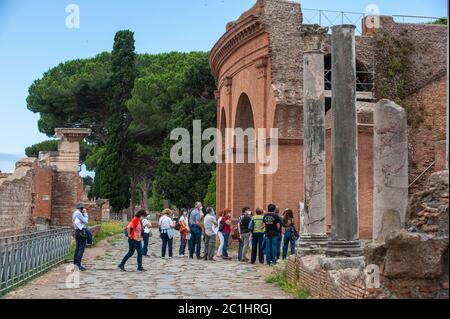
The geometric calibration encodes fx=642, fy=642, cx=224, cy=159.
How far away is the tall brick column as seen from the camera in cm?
2173

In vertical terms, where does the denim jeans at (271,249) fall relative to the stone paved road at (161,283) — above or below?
above

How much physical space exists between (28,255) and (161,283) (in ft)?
7.66

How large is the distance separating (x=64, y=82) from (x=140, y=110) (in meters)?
→ 7.33

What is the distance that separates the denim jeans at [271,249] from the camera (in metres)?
14.2

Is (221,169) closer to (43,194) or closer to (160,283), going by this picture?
(43,194)

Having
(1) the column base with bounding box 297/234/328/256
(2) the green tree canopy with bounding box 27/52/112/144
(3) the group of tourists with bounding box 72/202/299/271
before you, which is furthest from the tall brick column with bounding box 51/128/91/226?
(2) the green tree canopy with bounding box 27/52/112/144

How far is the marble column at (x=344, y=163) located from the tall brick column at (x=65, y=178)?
44.0ft

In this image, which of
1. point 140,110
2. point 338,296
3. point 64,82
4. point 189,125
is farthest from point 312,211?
point 64,82

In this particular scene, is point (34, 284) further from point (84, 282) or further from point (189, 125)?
point (189, 125)

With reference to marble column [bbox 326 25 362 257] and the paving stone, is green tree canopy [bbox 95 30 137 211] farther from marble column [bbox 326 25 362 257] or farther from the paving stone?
marble column [bbox 326 25 362 257]

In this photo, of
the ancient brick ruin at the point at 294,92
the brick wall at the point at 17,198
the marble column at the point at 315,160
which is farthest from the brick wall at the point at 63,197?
the marble column at the point at 315,160

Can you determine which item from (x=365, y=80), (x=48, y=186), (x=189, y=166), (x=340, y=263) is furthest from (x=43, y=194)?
(x=189, y=166)

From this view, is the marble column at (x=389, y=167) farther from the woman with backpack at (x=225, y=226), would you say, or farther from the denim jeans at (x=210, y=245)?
the woman with backpack at (x=225, y=226)
